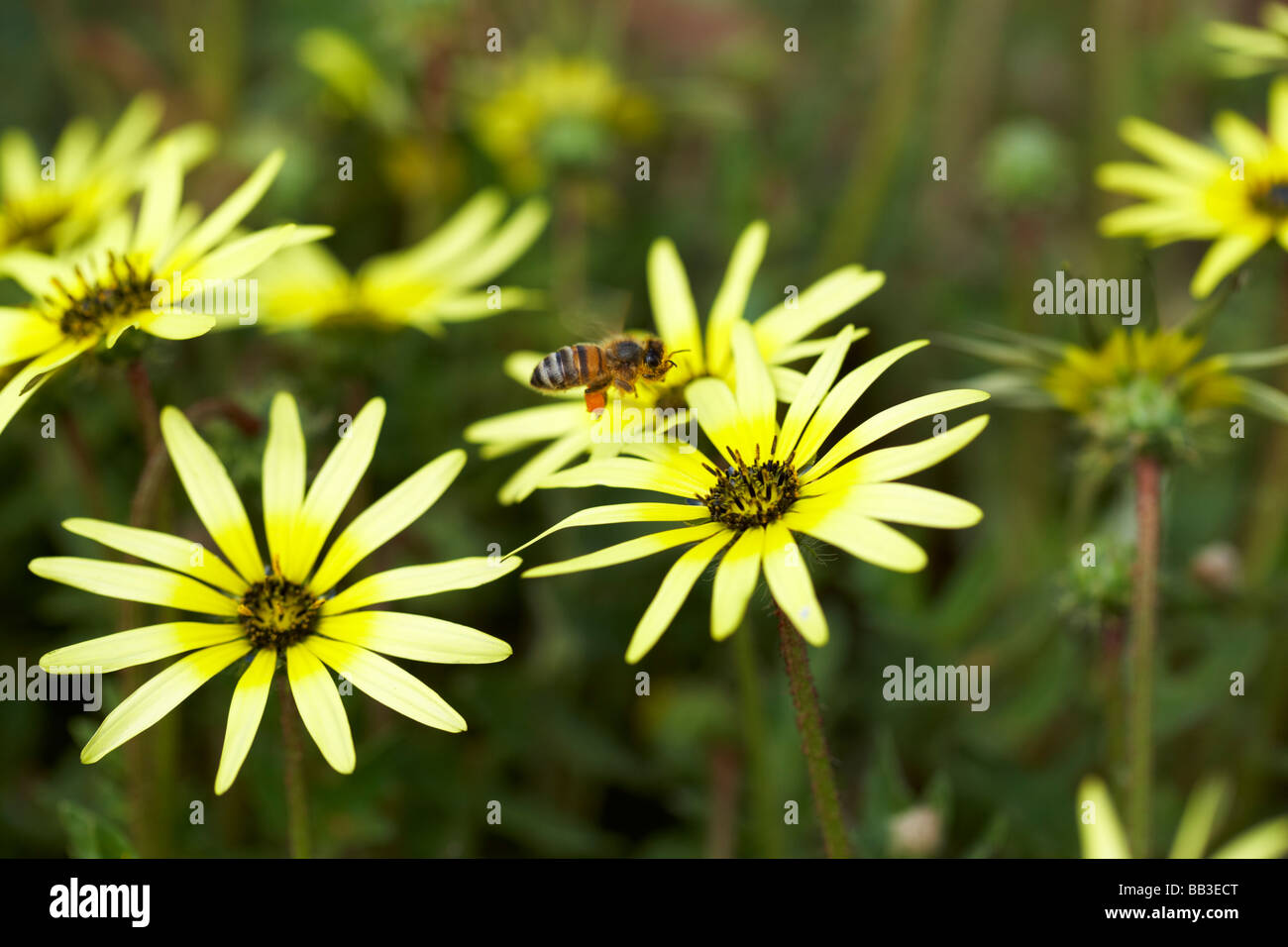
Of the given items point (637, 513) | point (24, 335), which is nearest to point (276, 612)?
point (637, 513)

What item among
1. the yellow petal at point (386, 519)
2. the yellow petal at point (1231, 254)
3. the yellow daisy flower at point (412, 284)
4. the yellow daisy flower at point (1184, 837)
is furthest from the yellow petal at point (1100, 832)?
the yellow daisy flower at point (412, 284)

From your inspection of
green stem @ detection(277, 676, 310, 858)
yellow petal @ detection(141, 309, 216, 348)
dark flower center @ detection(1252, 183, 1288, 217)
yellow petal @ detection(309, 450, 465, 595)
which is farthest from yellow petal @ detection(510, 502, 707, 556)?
dark flower center @ detection(1252, 183, 1288, 217)

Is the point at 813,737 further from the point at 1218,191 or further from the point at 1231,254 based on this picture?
the point at 1218,191

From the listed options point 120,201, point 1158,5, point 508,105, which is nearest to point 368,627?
point 120,201

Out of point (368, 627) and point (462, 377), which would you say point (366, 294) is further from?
point (368, 627)

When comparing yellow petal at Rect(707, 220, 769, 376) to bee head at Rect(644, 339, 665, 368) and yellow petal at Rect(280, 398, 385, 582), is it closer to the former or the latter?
bee head at Rect(644, 339, 665, 368)

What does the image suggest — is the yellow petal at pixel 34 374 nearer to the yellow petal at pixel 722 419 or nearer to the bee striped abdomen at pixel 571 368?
the bee striped abdomen at pixel 571 368
